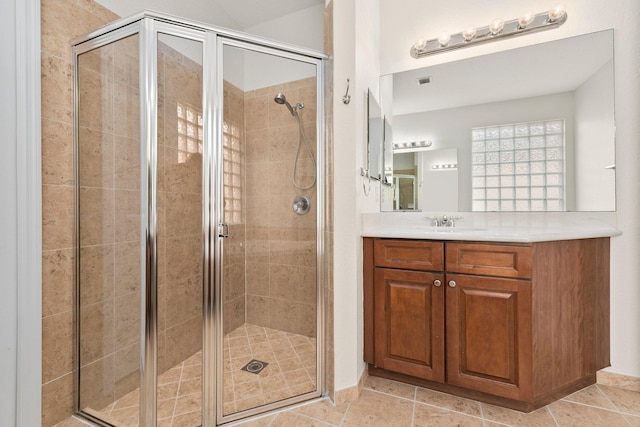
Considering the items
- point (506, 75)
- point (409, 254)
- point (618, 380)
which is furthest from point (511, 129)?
point (618, 380)

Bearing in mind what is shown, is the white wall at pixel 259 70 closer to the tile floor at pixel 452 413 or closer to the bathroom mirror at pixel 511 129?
the bathroom mirror at pixel 511 129

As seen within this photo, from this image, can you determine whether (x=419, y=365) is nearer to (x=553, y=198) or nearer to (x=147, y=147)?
(x=553, y=198)

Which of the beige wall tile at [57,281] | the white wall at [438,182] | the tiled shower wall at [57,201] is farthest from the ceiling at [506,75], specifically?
the beige wall tile at [57,281]

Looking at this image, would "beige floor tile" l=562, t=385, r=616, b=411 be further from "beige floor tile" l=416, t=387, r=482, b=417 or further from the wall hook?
the wall hook

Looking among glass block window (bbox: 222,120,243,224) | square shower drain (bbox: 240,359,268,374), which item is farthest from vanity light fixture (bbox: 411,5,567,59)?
square shower drain (bbox: 240,359,268,374)

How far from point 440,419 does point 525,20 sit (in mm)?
2326

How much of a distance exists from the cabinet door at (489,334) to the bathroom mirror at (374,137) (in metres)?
0.85

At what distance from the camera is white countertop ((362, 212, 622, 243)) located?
1.41 meters

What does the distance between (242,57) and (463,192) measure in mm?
1603

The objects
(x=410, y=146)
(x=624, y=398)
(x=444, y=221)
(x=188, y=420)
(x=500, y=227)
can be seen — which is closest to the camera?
(x=188, y=420)

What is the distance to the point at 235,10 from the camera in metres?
2.24

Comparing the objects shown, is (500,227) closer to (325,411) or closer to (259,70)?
(325,411)

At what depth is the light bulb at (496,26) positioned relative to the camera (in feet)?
6.00

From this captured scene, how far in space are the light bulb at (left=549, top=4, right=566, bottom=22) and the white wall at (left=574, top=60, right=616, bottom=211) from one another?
405mm
